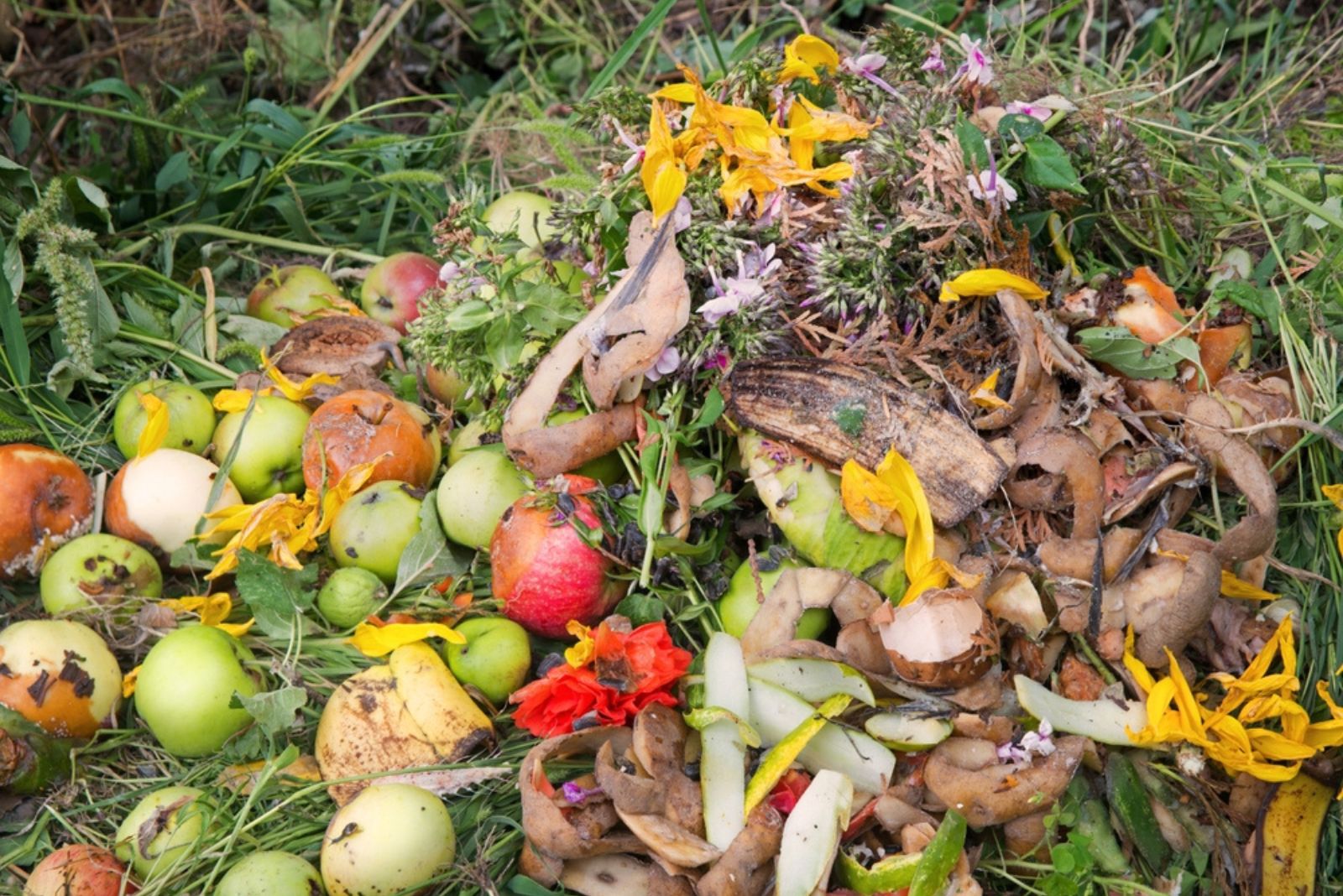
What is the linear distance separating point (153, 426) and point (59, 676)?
0.62 meters

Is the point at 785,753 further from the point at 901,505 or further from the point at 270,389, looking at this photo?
the point at 270,389

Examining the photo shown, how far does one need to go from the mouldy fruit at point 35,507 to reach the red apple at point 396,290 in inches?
32.8

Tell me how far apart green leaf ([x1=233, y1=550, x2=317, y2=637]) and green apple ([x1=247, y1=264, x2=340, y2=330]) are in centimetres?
93

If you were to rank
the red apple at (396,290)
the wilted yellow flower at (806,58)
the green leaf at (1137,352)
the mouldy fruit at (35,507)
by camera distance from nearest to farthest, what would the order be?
1. the green leaf at (1137,352)
2. the wilted yellow flower at (806,58)
3. the mouldy fruit at (35,507)
4. the red apple at (396,290)

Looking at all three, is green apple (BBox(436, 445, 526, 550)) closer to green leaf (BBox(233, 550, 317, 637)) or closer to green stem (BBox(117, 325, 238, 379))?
green leaf (BBox(233, 550, 317, 637))

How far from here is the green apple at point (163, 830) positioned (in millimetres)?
2037

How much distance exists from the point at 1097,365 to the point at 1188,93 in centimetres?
172

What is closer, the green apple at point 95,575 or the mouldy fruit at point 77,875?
the mouldy fruit at point 77,875

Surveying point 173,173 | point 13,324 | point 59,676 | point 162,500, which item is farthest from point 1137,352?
point 173,173

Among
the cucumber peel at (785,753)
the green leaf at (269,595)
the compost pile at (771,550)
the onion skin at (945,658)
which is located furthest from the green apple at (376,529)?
the onion skin at (945,658)

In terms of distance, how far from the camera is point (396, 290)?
3.08 meters

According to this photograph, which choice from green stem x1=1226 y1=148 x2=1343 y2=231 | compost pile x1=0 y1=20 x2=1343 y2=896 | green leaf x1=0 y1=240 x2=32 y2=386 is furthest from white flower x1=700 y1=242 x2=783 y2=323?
green leaf x1=0 y1=240 x2=32 y2=386

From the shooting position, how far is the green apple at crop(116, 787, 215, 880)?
2037 mm

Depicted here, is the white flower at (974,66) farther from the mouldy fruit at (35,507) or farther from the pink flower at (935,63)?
the mouldy fruit at (35,507)
